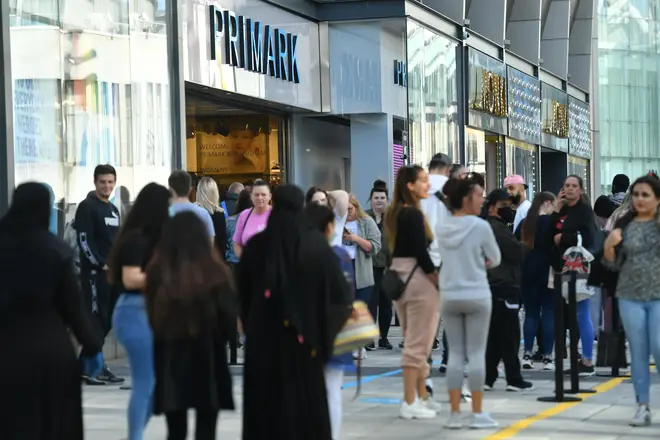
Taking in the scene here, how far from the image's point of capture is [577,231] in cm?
1368

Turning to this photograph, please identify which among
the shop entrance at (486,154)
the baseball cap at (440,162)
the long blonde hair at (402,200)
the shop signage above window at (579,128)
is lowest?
the long blonde hair at (402,200)

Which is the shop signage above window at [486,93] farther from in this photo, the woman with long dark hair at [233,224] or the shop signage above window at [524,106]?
the woman with long dark hair at [233,224]

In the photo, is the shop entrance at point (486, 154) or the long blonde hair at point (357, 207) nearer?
the long blonde hair at point (357, 207)

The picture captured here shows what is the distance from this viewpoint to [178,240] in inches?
291

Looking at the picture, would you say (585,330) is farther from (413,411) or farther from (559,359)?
(413,411)

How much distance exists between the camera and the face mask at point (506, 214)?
1358cm

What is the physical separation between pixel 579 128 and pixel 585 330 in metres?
33.4

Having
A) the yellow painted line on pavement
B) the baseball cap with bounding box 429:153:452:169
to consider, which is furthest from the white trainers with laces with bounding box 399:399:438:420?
the baseball cap with bounding box 429:153:452:169

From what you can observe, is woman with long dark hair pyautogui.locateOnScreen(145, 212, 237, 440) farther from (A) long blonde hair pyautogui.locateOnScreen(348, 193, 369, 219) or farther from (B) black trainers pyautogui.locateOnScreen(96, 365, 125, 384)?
(A) long blonde hair pyautogui.locateOnScreen(348, 193, 369, 219)

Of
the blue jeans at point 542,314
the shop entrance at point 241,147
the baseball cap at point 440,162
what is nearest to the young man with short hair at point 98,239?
the baseball cap at point 440,162

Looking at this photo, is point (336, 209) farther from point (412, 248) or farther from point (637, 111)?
point (637, 111)

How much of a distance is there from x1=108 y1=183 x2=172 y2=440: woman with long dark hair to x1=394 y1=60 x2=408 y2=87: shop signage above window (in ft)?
56.6

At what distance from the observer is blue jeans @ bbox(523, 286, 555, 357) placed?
47.2ft

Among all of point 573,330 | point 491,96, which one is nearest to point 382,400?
point 573,330
